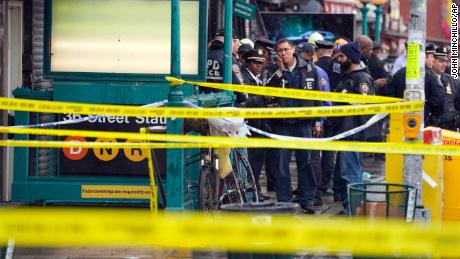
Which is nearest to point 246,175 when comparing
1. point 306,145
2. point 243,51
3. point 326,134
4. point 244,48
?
point 306,145

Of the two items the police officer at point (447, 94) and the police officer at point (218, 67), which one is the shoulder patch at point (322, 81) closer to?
the police officer at point (218, 67)

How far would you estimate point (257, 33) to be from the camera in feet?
77.9

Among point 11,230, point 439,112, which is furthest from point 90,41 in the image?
point 11,230

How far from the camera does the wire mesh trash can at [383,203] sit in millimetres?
8539

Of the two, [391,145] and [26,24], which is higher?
[26,24]

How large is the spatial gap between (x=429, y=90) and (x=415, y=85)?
199 inches

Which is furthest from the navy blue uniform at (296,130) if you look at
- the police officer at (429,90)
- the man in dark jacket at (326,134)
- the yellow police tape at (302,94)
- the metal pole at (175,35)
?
the metal pole at (175,35)

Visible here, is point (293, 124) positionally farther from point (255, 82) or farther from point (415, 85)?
point (415, 85)

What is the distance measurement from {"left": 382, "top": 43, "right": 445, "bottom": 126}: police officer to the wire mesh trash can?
231 inches

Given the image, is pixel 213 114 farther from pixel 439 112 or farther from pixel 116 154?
pixel 439 112

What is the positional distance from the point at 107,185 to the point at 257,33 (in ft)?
40.9

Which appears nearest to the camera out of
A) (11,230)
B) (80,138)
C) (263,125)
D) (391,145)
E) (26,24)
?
(11,230)

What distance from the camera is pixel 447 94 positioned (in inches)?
578

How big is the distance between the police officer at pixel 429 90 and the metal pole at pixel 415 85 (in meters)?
4.76
